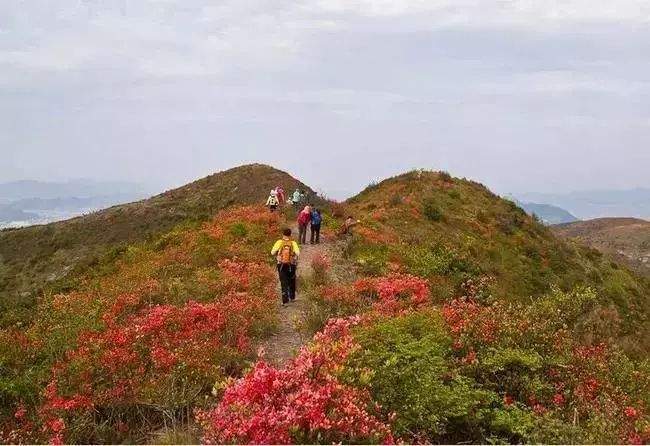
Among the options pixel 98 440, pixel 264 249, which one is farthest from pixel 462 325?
pixel 264 249

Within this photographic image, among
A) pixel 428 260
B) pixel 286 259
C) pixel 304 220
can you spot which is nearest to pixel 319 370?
pixel 286 259

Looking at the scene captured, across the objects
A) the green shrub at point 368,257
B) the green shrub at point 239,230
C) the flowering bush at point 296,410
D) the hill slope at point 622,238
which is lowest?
the hill slope at point 622,238

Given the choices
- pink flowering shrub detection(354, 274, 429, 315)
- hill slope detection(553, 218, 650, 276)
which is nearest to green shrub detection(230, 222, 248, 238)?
pink flowering shrub detection(354, 274, 429, 315)

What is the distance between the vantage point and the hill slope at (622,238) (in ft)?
261

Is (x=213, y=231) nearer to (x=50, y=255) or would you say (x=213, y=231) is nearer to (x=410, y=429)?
(x=410, y=429)

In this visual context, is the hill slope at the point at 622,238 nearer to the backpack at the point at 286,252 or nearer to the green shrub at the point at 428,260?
the green shrub at the point at 428,260

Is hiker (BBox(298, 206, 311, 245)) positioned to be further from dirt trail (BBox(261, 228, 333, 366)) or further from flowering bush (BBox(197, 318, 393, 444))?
flowering bush (BBox(197, 318, 393, 444))

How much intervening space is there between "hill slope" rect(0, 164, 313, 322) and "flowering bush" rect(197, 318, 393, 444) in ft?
156

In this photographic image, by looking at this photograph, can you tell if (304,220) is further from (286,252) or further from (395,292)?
(395,292)

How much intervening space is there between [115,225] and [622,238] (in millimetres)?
78213

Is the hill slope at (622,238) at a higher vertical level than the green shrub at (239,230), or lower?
lower

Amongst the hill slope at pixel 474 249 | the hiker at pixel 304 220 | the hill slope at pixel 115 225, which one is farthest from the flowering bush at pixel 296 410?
the hill slope at pixel 115 225

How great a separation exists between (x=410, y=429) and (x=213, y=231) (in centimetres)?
1911

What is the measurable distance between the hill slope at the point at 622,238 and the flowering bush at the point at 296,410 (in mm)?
70619
